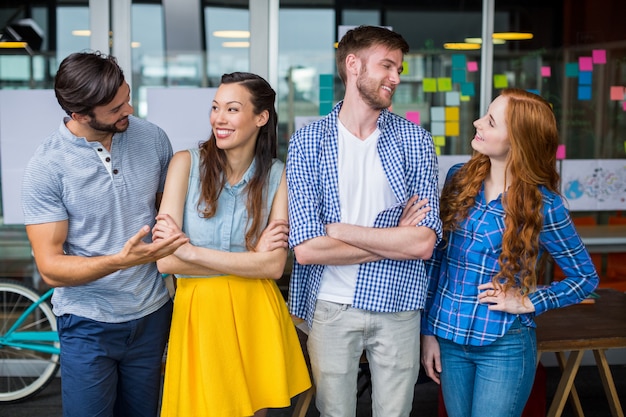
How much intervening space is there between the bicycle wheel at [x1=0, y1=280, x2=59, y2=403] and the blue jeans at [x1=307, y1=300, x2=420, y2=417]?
2.48 meters

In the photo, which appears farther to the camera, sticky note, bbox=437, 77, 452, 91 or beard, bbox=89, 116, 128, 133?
sticky note, bbox=437, 77, 452, 91

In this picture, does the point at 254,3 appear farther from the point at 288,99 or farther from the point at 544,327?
the point at 544,327

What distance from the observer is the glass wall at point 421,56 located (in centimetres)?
472

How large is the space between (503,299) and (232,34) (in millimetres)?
3000

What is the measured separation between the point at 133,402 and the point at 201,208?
0.71 meters

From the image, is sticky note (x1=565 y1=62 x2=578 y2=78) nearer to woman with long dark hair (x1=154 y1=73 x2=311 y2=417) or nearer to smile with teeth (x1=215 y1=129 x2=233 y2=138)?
woman with long dark hair (x1=154 y1=73 x2=311 y2=417)

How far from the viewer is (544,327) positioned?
331 centimetres

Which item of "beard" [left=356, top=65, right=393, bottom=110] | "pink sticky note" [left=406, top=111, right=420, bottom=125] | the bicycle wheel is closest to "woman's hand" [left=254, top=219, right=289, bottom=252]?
"beard" [left=356, top=65, right=393, bottom=110]

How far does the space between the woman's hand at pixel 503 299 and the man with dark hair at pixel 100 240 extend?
1.00 metres

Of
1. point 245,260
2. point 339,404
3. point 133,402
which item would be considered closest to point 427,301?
point 339,404

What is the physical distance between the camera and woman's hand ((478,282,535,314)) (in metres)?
2.46

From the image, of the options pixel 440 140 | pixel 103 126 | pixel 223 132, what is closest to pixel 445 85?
pixel 440 140

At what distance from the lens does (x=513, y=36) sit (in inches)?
210

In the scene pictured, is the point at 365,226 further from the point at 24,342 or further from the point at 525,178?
the point at 24,342
